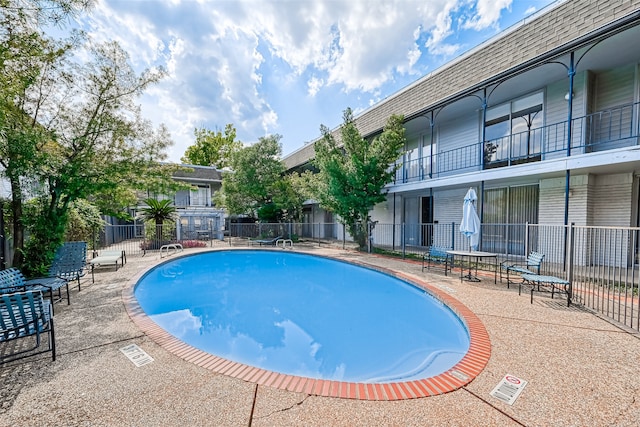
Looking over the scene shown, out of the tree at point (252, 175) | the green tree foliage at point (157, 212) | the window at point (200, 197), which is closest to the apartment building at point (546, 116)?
the tree at point (252, 175)

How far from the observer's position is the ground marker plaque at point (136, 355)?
10.9 ft

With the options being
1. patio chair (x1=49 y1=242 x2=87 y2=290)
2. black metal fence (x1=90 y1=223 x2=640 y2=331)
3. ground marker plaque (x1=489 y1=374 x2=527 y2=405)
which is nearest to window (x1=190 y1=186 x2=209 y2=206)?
black metal fence (x1=90 y1=223 x2=640 y2=331)

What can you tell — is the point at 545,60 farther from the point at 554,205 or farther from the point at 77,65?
the point at 77,65

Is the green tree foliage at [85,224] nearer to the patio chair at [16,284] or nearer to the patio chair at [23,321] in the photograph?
the patio chair at [16,284]

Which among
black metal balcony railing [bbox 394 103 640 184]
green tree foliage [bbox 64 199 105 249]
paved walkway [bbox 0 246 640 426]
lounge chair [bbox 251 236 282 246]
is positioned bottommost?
lounge chair [bbox 251 236 282 246]

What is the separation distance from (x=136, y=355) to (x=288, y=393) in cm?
222

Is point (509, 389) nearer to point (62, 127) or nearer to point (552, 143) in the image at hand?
point (552, 143)

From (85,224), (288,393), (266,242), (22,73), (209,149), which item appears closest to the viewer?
(288,393)

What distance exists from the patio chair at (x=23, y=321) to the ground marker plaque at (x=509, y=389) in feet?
16.9

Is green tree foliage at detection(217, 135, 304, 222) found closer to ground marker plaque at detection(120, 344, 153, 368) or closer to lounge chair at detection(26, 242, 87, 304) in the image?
lounge chair at detection(26, 242, 87, 304)

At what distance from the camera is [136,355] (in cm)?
348

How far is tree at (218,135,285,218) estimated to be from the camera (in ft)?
61.1

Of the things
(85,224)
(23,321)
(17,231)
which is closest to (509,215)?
(23,321)

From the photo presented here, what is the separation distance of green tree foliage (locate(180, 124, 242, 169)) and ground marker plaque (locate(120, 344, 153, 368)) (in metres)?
38.6
